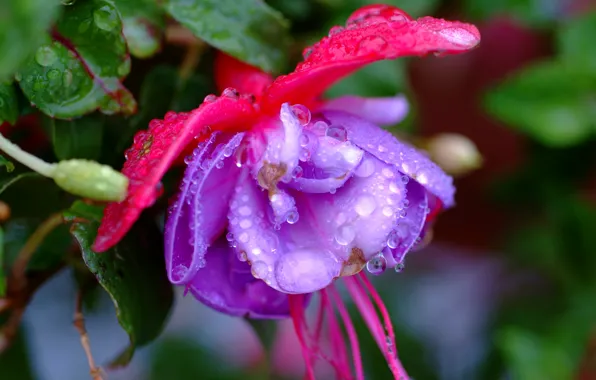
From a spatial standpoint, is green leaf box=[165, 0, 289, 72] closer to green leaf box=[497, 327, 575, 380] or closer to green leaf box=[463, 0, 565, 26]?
green leaf box=[463, 0, 565, 26]

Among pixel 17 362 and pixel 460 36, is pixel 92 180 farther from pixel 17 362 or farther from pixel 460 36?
pixel 17 362

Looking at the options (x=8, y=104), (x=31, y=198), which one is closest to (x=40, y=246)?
(x=31, y=198)

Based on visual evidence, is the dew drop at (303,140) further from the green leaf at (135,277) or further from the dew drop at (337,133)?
the green leaf at (135,277)

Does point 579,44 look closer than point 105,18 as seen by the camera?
No

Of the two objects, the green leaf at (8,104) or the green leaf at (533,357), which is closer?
the green leaf at (8,104)

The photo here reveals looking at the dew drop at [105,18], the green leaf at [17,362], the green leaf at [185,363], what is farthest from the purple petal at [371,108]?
the green leaf at [185,363]

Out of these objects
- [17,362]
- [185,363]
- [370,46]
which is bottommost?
[185,363]

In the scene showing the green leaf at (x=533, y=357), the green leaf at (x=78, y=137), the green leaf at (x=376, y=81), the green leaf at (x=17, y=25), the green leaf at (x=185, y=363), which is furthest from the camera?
the green leaf at (x=185, y=363)
